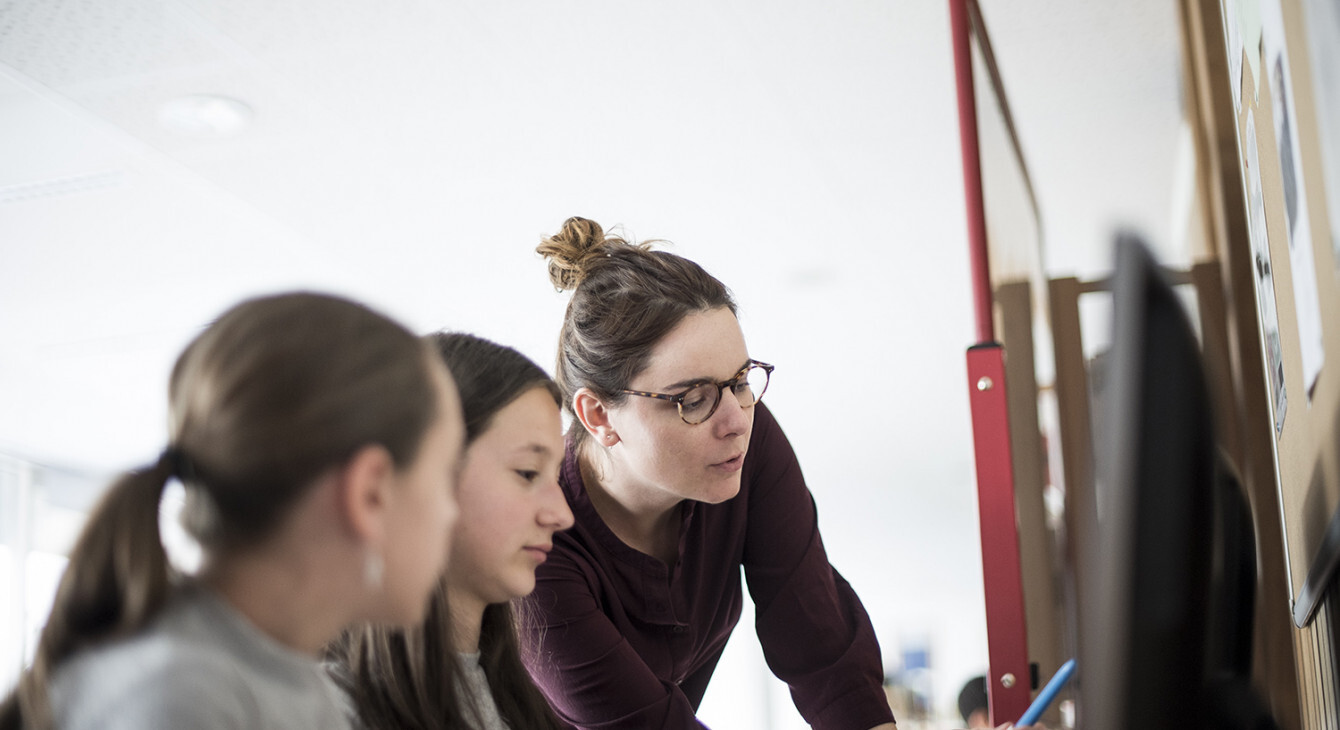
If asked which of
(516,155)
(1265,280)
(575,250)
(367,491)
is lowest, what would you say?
(367,491)

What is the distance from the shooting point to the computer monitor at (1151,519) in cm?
44

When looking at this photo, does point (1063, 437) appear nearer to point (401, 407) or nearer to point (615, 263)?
point (615, 263)

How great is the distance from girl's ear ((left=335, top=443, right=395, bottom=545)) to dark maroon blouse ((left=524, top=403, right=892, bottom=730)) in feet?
1.97

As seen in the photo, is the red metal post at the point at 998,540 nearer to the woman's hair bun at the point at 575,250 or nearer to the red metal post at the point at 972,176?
the red metal post at the point at 972,176

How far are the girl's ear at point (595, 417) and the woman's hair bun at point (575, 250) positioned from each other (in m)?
0.15

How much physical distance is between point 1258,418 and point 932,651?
11.9 meters

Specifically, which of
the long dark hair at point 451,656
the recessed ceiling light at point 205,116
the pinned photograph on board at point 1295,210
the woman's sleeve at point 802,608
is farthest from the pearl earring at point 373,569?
the recessed ceiling light at point 205,116

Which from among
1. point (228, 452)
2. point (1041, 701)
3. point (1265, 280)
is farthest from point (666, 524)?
point (228, 452)

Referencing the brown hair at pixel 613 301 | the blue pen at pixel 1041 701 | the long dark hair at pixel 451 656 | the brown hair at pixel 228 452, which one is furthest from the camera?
the brown hair at pixel 613 301

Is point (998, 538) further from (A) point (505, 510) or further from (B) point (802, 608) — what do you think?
(A) point (505, 510)

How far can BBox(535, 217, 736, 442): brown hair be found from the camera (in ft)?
4.51

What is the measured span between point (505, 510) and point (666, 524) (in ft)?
1.47

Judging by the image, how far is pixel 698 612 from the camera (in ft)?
4.77

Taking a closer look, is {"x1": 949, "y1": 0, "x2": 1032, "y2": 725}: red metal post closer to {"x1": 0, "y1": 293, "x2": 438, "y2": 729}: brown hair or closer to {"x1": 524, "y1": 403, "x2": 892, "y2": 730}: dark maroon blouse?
{"x1": 524, "y1": 403, "x2": 892, "y2": 730}: dark maroon blouse
